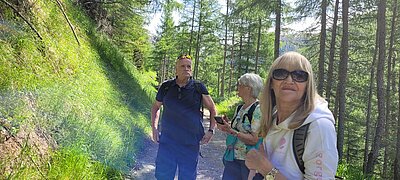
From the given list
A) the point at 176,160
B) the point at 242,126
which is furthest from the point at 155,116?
the point at 242,126

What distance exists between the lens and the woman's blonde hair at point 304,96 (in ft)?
5.41

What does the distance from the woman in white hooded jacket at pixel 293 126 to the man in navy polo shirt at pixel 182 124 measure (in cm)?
173

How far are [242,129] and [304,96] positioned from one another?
5.29 ft

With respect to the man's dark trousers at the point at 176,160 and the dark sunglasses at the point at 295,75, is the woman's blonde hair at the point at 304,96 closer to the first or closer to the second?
the dark sunglasses at the point at 295,75

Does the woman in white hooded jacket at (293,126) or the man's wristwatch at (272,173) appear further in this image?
the man's wristwatch at (272,173)

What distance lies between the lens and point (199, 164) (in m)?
8.00

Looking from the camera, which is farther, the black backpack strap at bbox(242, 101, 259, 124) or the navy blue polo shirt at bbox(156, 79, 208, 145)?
the navy blue polo shirt at bbox(156, 79, 208, 145)

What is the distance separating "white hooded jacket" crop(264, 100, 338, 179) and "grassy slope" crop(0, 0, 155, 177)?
2.46 m

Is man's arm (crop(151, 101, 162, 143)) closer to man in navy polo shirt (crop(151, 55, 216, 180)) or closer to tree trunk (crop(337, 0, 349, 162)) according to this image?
man in navy polo shirt (crop(151, 55, 216, 180))

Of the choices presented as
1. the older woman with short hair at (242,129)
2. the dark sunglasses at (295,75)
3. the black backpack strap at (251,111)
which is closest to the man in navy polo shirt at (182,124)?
the older woman with short hair at (242,129)

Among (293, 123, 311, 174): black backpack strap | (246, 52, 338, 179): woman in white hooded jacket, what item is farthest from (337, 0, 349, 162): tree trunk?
(293, 123, 311, 174): black backpack strap

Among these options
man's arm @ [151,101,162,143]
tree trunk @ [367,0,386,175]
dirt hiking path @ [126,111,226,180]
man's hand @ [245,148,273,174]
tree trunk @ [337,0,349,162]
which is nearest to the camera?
man's hand @ [245,148,273,174]

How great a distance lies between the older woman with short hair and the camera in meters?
3.20

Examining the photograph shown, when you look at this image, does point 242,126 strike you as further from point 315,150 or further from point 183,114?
point 315,150
